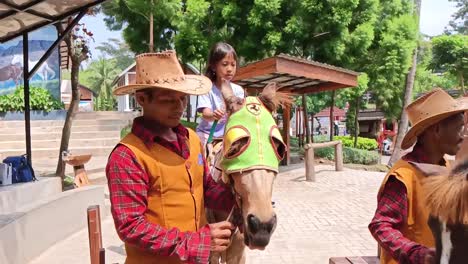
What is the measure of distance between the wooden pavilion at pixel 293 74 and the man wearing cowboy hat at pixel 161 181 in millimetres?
6252

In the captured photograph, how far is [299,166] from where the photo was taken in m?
14.0

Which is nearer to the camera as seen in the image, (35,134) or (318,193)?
(318,193)

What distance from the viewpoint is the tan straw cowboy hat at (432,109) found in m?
1.85

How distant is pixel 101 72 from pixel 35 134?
156ft

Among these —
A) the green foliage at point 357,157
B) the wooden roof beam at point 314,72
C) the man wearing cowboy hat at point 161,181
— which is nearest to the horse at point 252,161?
the man wearing cowboy hat at point 161,181

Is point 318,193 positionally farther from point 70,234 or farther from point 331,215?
point 70,234

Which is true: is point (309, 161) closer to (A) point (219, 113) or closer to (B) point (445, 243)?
(A) point (219, 113)

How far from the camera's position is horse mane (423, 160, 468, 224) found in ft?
3.73

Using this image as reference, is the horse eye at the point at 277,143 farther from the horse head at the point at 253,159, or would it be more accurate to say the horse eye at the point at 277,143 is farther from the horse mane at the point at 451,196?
the horse mane at the point at 451,196

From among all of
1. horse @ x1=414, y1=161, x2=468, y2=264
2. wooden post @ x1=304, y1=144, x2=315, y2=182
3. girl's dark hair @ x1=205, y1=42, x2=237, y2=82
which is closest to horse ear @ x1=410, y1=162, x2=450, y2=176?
horse @ x1=414, y1=161, x2=468, y2=264

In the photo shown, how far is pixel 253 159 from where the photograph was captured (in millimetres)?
1741

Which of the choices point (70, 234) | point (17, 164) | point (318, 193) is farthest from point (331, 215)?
point (17, 164)

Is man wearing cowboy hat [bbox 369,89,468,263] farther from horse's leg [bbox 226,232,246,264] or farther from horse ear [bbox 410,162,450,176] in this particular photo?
horse's leg [bbox 226,232,246,264]

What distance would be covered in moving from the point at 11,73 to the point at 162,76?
19921 mm
